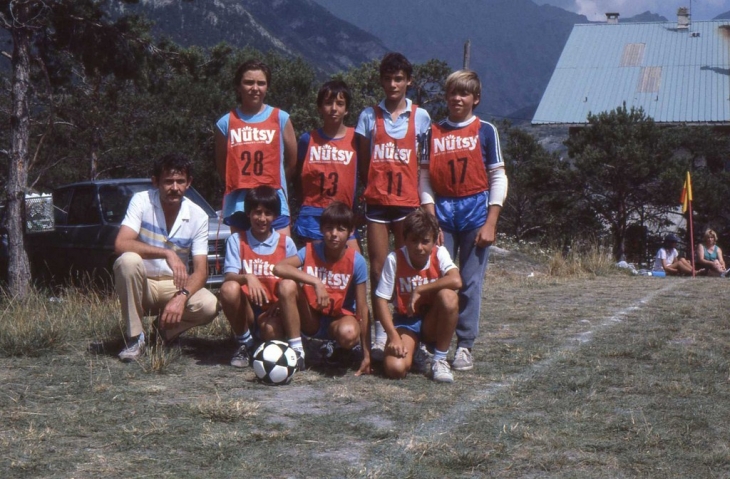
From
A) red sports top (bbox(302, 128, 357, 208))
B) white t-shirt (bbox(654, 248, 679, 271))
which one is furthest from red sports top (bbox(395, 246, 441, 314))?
white t-shirt (bbox(654, 248, 679, 271))

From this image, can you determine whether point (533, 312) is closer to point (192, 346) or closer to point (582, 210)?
point (192, 346)

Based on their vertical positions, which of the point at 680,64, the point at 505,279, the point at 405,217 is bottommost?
the point at 505,279

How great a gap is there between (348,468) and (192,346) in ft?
9.61

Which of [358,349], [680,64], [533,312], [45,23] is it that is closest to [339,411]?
[358,349]

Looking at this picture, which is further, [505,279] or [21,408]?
[505,279]

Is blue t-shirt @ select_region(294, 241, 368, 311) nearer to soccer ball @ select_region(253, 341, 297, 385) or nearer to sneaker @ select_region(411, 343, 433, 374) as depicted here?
sneaker @ select_region(411, 343, 433, 374)

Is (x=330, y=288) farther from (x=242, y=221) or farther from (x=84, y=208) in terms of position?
(x=84, y=208)

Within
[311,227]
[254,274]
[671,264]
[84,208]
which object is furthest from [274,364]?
[671,264]

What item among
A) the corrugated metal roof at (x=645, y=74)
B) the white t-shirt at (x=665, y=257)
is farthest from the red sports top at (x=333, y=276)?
the corrugated metal roof at (x=645, y=74)

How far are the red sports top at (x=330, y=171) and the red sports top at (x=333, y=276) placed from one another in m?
0.37

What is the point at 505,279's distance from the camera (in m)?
12.9

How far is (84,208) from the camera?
32.5 ft

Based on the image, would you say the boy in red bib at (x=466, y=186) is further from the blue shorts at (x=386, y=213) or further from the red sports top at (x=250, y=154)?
the red sports top at (x=250, y=154)

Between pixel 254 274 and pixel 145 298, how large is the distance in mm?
762
